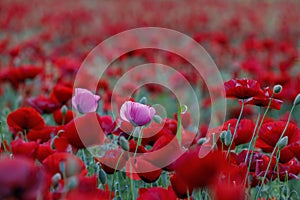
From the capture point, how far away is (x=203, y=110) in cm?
331

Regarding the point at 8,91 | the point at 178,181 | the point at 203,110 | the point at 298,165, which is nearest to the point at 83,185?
the point at 178,181

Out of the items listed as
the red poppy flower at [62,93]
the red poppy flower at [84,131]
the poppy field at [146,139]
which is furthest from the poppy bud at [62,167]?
the red poppy flower at [62,93]

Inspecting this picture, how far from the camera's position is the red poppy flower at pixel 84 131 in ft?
4.23

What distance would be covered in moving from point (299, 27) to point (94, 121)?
19.4 feet

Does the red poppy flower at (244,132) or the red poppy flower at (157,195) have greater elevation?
the red poppy flower at (244,132)

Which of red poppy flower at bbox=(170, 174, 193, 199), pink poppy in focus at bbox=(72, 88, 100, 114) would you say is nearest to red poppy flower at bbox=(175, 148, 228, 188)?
red poppy flower at bbox=(170, 174, 193, 199)

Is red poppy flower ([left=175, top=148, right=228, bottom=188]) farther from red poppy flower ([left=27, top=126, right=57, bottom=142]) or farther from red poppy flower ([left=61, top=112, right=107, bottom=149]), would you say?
red poppy flower ([left=27, top=126, right=57, bottom=142])

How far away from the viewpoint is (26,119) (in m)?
1.46

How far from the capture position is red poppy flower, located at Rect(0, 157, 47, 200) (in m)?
0.72

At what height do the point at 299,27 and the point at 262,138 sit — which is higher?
the point at 299,27

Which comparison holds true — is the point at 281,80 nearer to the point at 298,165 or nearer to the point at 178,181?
the point at 298,165

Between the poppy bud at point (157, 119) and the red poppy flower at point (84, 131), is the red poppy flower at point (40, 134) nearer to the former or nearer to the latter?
the red poppy flower at point (84, 131)

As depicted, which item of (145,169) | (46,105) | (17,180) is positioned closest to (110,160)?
(145,169)

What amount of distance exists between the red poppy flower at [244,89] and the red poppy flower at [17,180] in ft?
2.06
